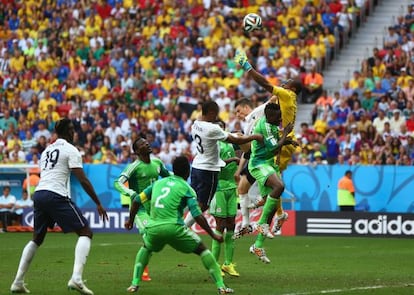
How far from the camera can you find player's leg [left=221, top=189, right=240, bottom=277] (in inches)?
679

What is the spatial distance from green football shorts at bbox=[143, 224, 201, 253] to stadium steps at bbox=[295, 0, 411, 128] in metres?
21.2

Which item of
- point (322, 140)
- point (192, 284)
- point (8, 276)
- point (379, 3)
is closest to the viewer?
point (192, 284)

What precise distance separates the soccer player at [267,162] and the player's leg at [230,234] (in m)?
0.58

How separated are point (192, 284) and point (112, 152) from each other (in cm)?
1886

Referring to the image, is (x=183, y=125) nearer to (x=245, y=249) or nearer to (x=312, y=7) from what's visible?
(x=312, y=7)

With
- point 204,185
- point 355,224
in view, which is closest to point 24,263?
point 204,185

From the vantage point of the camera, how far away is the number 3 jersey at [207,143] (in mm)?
16438

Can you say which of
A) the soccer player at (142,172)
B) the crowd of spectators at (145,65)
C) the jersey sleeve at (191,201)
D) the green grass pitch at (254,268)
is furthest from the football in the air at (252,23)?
the crowd of spectators at (145,65)

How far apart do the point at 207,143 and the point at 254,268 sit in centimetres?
285

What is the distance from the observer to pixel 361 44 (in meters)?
36.6

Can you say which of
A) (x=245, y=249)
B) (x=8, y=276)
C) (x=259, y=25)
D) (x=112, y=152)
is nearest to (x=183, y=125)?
(x=112, y=152)

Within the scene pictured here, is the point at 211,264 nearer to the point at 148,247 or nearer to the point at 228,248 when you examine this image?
the point at 148,247

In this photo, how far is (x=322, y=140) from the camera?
32.3 metres

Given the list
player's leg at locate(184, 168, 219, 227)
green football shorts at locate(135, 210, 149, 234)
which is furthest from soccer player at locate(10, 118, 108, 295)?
player's leg at locate(184, 168, 219, 227)
